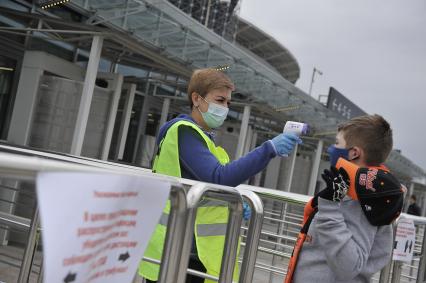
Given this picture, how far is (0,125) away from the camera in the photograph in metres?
10.9

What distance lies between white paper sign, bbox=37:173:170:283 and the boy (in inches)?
37.5

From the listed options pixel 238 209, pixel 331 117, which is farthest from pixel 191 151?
pixel 331 117

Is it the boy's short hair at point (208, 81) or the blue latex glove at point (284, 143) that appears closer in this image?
the blue latex glove at point (284, 143)

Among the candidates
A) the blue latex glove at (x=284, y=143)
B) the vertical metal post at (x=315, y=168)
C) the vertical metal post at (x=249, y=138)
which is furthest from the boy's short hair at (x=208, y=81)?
the vertical metal post at (x=315, y=168)

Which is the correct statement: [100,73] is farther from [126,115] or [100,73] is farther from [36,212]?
[36,212]

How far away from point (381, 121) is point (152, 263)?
1.18 m

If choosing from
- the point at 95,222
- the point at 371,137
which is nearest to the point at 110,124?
the point at 371,137

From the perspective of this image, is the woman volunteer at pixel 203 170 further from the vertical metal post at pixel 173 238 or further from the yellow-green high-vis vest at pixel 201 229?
the vertical metal post at pixel 173 238

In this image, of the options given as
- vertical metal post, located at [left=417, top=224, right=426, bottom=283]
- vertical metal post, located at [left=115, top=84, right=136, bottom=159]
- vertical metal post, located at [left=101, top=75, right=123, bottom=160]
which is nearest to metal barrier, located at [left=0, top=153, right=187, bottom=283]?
vertical metal post, located at [left=417, top=224, right=426, bottom=283]

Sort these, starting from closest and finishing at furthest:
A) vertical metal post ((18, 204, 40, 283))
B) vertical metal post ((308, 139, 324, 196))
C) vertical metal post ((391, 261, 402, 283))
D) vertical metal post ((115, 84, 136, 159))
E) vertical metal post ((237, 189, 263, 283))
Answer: vertical metal post ((237, 189, 263, 283))
vertical metal post ((18, 204, 40, 283))
vertical metal post ((391, 261, 402, 283))
vertical metal post ((115, 84, 136, 159))
vertical metal post ((308, 139, 324, 196))

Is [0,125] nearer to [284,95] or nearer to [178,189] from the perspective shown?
[284,95]

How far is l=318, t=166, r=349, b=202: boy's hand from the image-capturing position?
209 centimetres

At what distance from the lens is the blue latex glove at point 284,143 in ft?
7.93

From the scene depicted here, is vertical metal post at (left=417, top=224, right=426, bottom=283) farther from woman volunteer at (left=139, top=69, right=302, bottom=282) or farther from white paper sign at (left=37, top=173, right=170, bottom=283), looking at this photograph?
white paper sign at (left=37, top=173, right=170, bottom=283)
